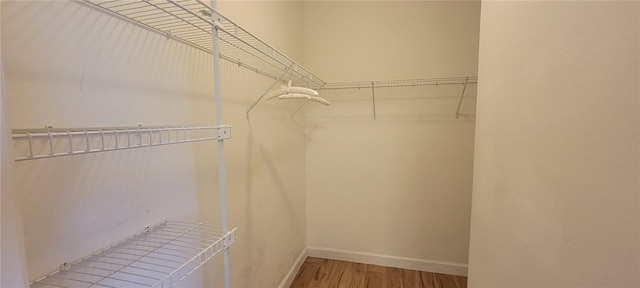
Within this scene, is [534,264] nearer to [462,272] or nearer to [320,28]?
[462,272]

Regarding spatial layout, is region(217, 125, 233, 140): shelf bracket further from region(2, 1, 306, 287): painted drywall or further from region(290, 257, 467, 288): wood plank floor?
region(290, 257, 467, 288): wood plank floor

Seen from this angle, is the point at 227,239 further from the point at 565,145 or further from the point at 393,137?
the point at 393,137

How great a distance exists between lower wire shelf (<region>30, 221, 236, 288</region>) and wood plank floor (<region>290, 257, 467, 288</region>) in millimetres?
1416

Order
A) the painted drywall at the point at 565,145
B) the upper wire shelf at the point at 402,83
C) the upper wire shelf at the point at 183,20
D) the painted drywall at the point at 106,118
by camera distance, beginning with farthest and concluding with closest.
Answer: the upper wire shelf at the point at 402,83 < the upper wire shelf at the point at 183,20 < the painted drywall at the point at 106,118 < the painted drywall at the point at 565,145

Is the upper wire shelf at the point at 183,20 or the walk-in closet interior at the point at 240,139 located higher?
the upper wire shelf at the point at 183,20

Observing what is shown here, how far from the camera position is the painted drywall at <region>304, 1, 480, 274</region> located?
2012 mm

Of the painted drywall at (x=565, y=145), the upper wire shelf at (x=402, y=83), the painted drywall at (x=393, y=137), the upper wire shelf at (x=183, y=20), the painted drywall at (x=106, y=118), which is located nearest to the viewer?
the painted drywall at (x=565, y=145)

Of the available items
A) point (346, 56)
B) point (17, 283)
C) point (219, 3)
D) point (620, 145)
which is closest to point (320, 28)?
point (346, 56)

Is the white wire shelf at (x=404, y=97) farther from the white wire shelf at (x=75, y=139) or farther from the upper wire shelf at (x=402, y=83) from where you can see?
the white wire shelf at (x=75, y=139)

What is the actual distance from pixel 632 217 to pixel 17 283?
2.84 ft

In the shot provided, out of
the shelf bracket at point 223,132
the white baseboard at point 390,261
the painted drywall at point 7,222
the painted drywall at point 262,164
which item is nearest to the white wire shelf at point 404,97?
the painted drywall at point 262,164

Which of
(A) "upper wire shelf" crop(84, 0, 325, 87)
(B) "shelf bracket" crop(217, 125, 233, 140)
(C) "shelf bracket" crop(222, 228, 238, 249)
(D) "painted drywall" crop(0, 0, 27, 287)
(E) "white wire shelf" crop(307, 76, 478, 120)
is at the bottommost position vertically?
(C) "shelf bracket" crop(222, 228, 238, 249)

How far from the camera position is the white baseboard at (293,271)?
1.95 m

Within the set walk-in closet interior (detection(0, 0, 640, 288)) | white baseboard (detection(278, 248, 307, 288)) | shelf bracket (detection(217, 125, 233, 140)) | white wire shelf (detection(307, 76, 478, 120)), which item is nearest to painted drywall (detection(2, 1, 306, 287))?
walk-in closet interior (detection(0, 0, 640, 288))
